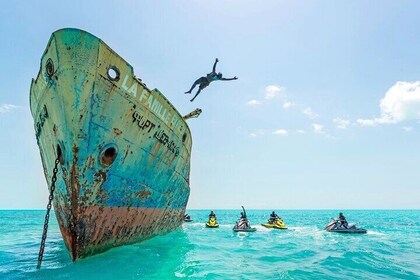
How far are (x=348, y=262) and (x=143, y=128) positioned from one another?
27.2ft

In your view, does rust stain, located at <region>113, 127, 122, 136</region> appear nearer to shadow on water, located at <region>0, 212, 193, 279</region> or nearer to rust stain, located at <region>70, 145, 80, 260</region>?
rust stain, located at <region>70, 145, 80, 260</region>

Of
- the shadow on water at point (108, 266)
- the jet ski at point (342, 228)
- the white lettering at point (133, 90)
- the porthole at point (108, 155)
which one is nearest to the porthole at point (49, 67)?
the white lettering at point (133, 90)

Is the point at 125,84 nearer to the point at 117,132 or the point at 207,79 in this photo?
the point at 117,132

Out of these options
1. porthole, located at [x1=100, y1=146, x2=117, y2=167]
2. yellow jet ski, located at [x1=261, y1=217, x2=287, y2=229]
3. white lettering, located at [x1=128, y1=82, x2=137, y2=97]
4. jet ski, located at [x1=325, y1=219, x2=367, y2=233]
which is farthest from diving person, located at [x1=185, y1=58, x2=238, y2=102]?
yellow jet ski, located at [x1=261, y1=217, x2=287, y2=229]

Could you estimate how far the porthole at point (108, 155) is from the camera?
763 cm

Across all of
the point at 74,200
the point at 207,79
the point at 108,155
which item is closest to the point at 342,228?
the point at 207,79

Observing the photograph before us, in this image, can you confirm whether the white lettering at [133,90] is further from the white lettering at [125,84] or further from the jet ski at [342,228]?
the jet ski at [342,228]

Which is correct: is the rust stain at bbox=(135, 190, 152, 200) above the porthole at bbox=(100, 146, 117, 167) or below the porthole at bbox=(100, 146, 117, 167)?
below

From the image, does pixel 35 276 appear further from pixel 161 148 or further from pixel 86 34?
pixel 86 34

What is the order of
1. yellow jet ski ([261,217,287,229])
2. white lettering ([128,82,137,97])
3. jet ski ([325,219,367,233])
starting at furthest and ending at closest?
1. yellow jet ski ([261,217,287,229])
2. jet ski ([325,219,367,233])
3. white lettering ([128,82,137,97])

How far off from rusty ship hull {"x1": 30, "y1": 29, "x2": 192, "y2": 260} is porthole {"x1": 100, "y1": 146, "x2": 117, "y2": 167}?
0.03 m

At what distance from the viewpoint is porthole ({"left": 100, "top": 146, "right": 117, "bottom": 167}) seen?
7.63 m

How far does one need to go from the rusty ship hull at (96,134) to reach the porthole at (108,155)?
0.09 feet

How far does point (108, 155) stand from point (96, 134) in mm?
690
